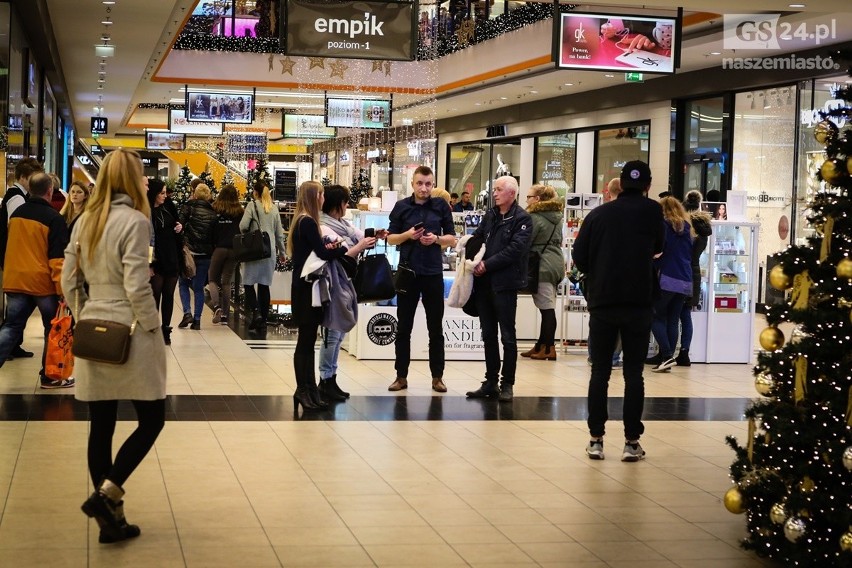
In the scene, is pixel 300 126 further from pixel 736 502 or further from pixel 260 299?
pixel 736 502

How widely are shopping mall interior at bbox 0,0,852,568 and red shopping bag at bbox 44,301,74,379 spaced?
19 cm

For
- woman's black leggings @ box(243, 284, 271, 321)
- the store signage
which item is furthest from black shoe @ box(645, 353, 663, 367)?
woman's black leggings @ box(243, 284, 271, 321)

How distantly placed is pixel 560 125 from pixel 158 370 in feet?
63.6

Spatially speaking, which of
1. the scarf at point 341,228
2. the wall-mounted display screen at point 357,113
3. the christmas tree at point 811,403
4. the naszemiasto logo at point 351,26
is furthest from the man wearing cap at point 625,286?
the wall-mounted display screen at point 357,113

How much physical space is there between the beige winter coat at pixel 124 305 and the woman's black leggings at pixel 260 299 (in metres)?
8.09

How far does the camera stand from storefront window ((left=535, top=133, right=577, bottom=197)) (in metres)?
23.0

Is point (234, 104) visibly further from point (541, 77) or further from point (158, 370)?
point (158, 370)

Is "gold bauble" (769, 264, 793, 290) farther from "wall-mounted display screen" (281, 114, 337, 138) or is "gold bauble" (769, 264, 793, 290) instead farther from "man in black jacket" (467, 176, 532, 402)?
"wall-mounted display screen" (281, 114, 337, 138)

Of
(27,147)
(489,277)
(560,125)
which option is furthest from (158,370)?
(560,125)

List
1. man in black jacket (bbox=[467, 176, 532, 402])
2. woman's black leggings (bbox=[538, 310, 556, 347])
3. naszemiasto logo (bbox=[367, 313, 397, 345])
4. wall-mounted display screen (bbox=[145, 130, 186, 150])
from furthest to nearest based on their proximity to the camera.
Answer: wall-mounted display screen (bbox=[145, 130, 186, 150]) < woman's black leggings (bbox=[538, 310, 556, 347]) < naszemiasto logo (bbox=[367, 313, 397, 345]) < man in black jacket (bbox=[467, 176, 532, 402])

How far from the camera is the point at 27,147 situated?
14.6 meters

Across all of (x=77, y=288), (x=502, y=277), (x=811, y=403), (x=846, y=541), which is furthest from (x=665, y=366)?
(x=77, y=288)

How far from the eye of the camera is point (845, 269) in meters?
3.97

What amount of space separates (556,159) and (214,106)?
23.5 ft
